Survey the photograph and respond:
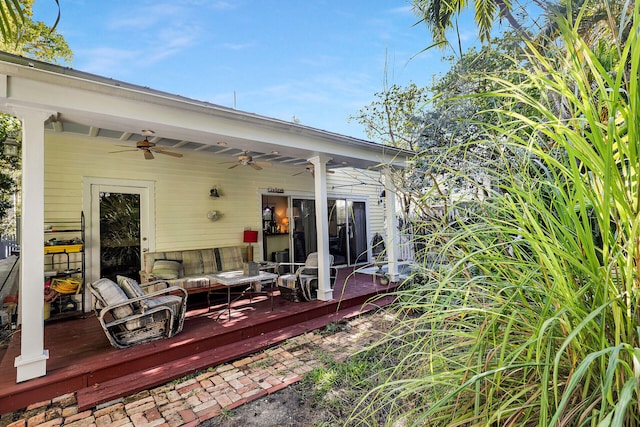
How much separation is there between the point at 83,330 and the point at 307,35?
7786 millimetres

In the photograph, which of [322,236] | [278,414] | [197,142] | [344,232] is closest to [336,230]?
[344,232]

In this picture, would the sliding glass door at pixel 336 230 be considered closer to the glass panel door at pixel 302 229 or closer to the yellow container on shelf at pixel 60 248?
the glass panel door at pixel 302 229

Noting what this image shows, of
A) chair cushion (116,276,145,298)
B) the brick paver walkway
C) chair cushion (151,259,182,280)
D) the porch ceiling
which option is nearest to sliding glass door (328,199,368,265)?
the porch ceiling

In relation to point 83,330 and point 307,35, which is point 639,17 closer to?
point 83,330

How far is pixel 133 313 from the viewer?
3.45 meters

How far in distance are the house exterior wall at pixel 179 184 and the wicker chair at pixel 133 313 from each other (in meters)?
2.21

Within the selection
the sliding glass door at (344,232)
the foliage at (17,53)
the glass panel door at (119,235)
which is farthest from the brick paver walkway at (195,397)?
the sliding glass door at (344,232)

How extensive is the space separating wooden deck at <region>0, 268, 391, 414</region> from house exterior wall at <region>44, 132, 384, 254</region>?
66.0 inches

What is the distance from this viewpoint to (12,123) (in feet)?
23.4

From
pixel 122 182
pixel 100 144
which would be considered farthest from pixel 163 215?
pixel 100 144

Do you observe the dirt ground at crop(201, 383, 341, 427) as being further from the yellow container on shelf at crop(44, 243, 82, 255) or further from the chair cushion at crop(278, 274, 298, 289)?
the yellow container on shelf at crop(44, 243, 82, 255)

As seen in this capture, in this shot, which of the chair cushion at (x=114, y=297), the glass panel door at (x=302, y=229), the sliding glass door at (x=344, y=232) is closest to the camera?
the chair cushion at (x=114, y=297)

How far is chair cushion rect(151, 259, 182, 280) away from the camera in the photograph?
523 centimetres

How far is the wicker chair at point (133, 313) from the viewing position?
336 centimetres
